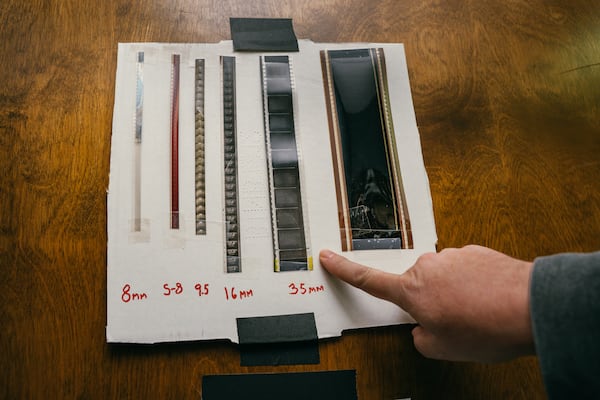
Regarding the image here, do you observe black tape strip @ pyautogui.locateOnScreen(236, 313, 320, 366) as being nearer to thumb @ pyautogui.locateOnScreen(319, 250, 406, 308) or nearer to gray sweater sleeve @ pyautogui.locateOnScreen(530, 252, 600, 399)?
thumb @ pyautogui.locateOnScreen(319, 250, 406, 308)

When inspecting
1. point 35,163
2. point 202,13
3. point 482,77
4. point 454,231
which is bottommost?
point 454,231

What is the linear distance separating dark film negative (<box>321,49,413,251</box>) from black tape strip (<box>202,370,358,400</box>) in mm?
138

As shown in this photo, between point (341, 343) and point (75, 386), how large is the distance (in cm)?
26

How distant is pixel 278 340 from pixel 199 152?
0.22 m

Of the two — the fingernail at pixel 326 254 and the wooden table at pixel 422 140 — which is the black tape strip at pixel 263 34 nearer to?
the wooden table at pixel 422 140

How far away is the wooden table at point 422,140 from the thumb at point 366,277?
51 millimetres

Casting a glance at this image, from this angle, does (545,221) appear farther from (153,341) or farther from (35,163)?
(35,163)

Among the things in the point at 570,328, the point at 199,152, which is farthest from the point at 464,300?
the point at 199,152

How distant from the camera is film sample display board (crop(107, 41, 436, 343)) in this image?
1.60 feet

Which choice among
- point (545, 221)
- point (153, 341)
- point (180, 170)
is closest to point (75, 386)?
point (153, 341)

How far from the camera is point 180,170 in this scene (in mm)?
524

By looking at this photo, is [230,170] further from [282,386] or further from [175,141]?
[282,386]

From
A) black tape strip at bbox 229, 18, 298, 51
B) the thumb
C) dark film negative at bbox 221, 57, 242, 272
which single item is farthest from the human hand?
black tape strip at bbox 229, 18, 298, 51

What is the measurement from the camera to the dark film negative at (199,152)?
511 millimetres
